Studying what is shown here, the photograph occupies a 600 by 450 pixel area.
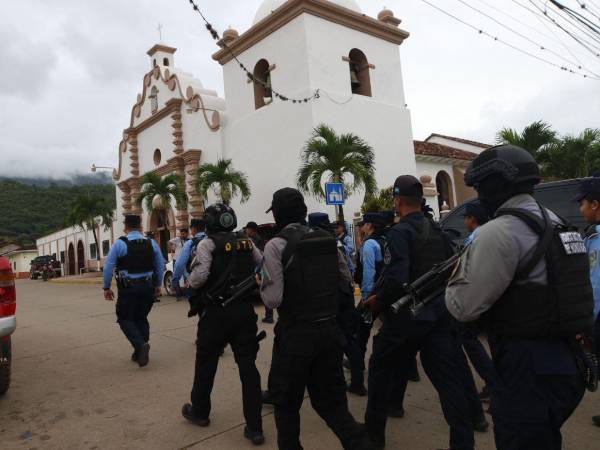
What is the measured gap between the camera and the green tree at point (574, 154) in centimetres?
1538

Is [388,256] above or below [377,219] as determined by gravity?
below

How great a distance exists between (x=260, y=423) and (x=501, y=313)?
87.2 inches

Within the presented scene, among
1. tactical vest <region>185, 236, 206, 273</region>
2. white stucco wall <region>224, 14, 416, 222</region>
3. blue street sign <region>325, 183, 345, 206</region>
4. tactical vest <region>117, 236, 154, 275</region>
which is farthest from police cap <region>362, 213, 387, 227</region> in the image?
white stucco wall <region>224, 14, 416, 222</region>

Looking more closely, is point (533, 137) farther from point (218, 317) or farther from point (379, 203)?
point (218, 317)

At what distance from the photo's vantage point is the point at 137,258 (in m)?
5.45

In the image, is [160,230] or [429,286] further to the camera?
[160,230]

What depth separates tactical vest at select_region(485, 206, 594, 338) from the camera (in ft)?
5.81

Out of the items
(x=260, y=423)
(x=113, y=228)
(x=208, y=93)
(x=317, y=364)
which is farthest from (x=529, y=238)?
(x=113, y=228)

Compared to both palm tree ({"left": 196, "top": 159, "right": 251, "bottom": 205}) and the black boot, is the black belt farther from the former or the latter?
palm tree ({"left": 196, "top": 159, "right": 251, "bottom": 205})

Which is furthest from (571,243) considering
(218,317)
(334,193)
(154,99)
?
(154,99)

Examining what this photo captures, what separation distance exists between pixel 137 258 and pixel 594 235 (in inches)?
180

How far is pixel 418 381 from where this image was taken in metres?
4.59

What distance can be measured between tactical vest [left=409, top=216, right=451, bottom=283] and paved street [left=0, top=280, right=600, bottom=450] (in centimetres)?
127

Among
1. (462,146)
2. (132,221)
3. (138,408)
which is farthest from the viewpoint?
(462,146)
